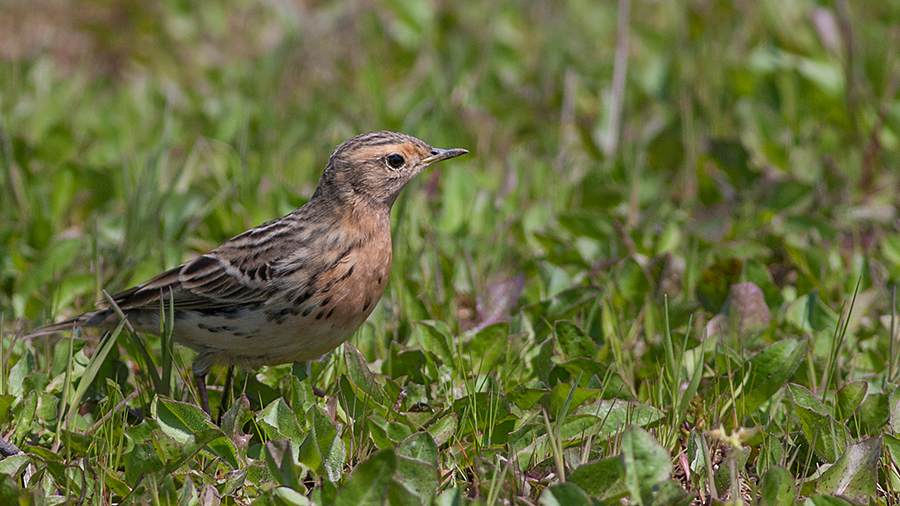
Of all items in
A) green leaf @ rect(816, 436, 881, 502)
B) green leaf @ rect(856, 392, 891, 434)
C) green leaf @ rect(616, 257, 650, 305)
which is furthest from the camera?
green leaf @ rect(616, 257, 650, 305)

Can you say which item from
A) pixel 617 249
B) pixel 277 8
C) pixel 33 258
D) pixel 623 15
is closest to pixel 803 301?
pixel 617 249

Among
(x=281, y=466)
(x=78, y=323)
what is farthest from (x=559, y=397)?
(x=78, y=323)

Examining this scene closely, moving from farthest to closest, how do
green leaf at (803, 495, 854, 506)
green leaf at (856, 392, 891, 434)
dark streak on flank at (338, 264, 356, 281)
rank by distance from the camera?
dark streak on flank at (338, 264, 356, 281) → green leaf at (856, 392, 891, 434) → green leaf at (803, 495, 854, 506)

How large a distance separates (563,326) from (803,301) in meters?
1.43

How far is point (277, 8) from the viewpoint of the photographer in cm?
968

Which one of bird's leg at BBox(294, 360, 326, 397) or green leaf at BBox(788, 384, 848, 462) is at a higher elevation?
bird's leg at BBox(294, 360, 326, 397)

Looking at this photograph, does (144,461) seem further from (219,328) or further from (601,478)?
(601,478)

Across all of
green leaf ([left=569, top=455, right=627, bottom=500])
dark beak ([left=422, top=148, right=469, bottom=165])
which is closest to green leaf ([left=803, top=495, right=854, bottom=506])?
green leaf ([left=569, top=455, right=627, bottom=500])

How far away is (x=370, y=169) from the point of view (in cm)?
498

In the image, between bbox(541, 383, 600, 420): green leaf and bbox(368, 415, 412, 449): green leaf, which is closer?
bbox(368, 415, 412, 449): green leaf

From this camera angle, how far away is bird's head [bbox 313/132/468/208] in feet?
16.3

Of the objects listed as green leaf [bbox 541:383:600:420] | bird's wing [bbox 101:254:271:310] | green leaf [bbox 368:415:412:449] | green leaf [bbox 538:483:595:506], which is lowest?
green leaf [bbox 541:383:600:420]

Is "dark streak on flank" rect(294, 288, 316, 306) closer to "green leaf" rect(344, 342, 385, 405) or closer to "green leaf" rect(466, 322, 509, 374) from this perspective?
"green leaf" rect(344, 342, 385, 405)

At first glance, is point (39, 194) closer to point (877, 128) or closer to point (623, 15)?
point (623, 15)
